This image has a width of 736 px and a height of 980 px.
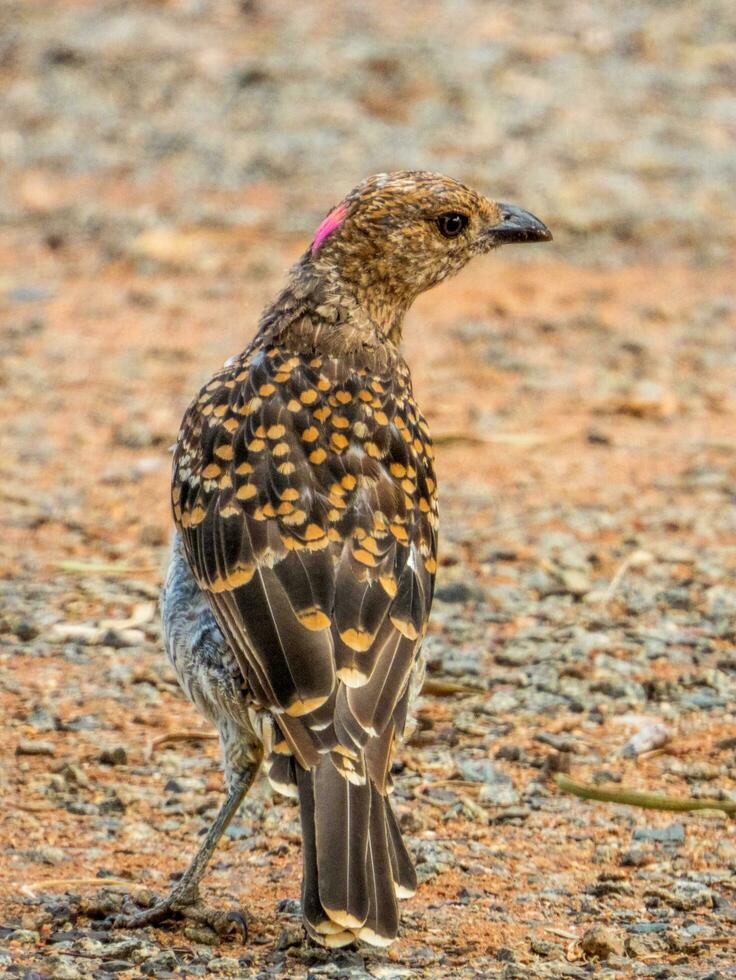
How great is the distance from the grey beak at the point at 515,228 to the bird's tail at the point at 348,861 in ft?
8.34

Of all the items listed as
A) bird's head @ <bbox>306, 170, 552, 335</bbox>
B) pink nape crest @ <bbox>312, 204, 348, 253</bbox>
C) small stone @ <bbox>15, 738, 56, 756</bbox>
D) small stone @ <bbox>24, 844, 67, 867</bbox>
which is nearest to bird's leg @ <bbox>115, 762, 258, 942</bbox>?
small stone @ <bbox>24, 844, 67, 867</bbox>

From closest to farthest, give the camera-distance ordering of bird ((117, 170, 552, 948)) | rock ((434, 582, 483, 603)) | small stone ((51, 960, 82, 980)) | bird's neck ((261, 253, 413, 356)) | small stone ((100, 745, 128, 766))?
small stone ((51, 960, 82, 980)), bird ((117, 170, 552, 948)), bird's neck ((261, 253, 413, 356)), small stone ((100, 745, 128, 766)), rock ((434, 582, 483, 603))

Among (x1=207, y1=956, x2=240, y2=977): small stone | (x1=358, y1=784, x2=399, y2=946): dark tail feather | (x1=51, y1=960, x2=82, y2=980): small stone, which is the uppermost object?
(x1=358, y1=784, x2=399, y2=946): dark tail feather

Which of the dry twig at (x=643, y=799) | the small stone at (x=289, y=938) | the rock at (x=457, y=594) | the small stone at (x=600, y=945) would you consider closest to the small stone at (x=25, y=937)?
the small stone at (x=289, y=938)

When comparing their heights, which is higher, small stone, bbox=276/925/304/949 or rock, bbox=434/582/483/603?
rock, bbox=434/582/483/603

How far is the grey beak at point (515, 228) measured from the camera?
6.51 m

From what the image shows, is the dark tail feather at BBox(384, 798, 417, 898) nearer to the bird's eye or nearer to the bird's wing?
the bird's wing

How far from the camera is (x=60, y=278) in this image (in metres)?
12.3

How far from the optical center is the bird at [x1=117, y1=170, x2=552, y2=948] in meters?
4.63

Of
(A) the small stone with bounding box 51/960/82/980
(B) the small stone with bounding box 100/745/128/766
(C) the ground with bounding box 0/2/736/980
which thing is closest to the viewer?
(A) the small stone with bounding box 51/960/82/980

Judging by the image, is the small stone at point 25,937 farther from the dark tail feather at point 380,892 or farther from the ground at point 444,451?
the dark tail feather at point 380,892

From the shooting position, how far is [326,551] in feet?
16.7

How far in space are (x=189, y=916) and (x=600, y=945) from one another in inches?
45.6

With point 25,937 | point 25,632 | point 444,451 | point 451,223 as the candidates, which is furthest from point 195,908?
point 444,451
